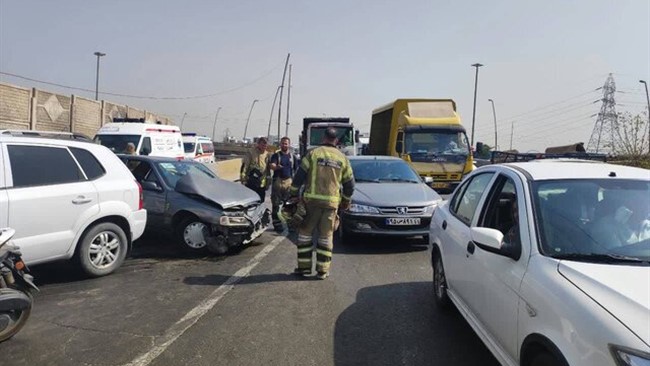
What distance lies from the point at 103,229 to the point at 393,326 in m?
3.61

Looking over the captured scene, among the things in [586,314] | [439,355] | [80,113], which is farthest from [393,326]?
[80,113]

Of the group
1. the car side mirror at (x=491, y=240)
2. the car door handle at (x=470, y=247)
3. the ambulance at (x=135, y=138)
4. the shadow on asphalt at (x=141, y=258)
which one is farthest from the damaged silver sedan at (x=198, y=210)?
the ambulance at (x=135, y=138)

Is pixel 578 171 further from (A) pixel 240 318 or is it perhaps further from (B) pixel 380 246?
(B) pixel 380 246

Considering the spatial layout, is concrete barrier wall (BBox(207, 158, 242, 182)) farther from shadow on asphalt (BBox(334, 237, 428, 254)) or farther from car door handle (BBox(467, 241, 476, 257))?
car door handle (BBox(467, 241, 476, 257))

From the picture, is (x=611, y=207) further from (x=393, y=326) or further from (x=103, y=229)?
(x=103, y=229)

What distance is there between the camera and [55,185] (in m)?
5.38

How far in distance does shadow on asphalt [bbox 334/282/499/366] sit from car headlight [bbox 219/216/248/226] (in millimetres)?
2493

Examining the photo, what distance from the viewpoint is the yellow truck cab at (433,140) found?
1441 centimetres

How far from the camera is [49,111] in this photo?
26.0 m

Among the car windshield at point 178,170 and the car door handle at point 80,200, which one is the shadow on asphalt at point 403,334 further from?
the car windshield at point 178,170

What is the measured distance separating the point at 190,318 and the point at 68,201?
6.57 ft

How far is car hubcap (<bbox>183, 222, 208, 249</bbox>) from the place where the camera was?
288 inches

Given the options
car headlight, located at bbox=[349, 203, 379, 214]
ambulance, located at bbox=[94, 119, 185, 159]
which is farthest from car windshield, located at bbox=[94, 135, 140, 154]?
car headlight, located at bbox=[349, 203, 379, 214]

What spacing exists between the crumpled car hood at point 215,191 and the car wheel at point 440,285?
3.40m
